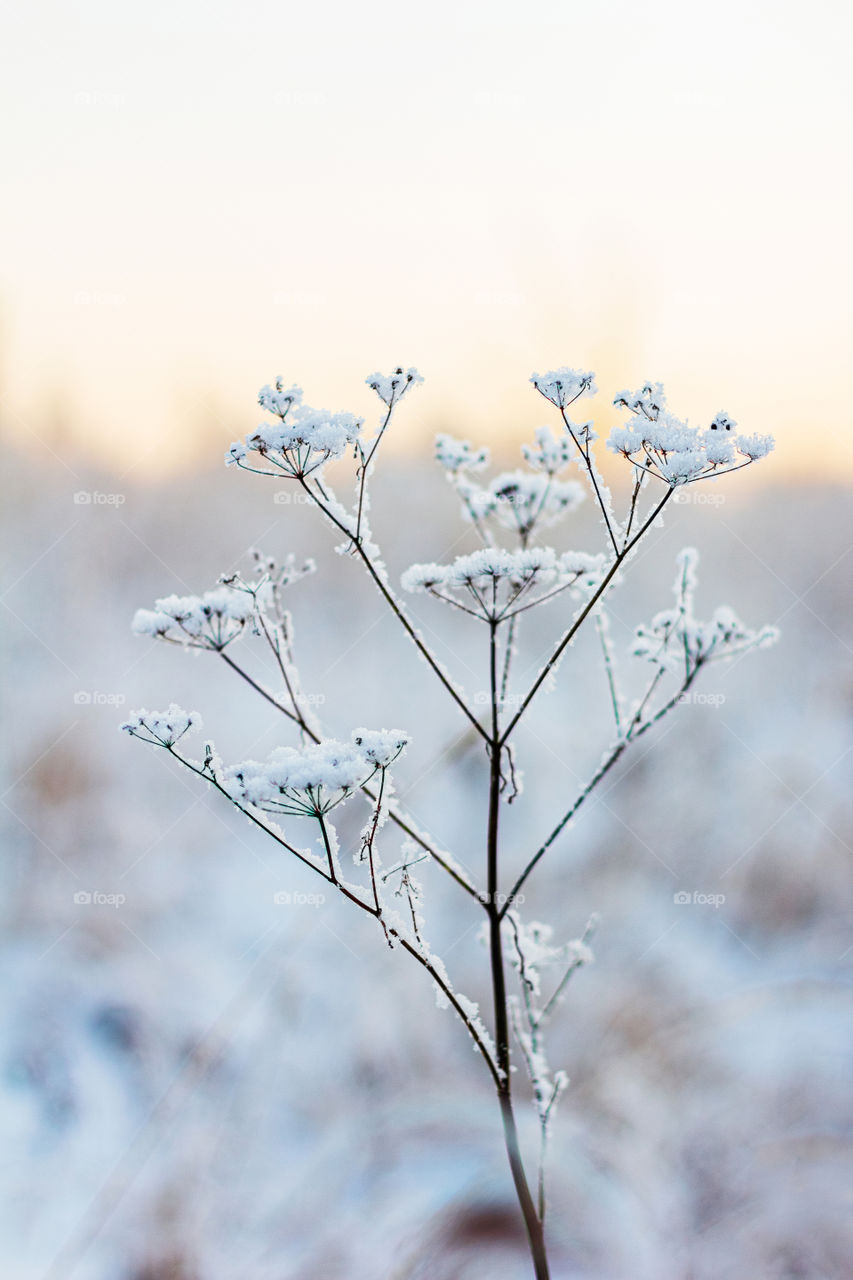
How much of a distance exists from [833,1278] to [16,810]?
1.01 metres

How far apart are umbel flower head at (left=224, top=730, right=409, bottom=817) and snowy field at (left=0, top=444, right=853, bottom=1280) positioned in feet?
1.80

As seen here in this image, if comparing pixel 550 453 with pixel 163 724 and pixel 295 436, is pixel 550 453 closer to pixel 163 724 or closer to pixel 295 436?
pixel 295 436

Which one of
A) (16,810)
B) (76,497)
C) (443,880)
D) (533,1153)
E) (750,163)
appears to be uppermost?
(750,163)

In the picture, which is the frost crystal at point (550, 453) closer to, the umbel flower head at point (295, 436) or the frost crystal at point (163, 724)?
the umbel flower head at point (295, 436)

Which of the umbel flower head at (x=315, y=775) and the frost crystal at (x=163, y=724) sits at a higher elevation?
the frost crystal at (x=163, y=724)

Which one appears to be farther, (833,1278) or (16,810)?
(16,810)

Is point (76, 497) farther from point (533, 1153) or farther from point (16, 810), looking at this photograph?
point (533, 1153)

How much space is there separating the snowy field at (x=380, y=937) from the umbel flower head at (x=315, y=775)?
549mm

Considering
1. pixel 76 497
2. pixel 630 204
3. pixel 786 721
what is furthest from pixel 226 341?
pixel 786 721

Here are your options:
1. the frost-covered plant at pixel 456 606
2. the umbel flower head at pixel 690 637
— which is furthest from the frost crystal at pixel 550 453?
the umbel flower head at pixel 690 637

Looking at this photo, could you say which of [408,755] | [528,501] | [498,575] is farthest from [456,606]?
[408,755]

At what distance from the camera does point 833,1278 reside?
775mm

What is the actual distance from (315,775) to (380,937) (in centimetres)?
61

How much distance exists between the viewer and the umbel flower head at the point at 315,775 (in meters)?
0.36
